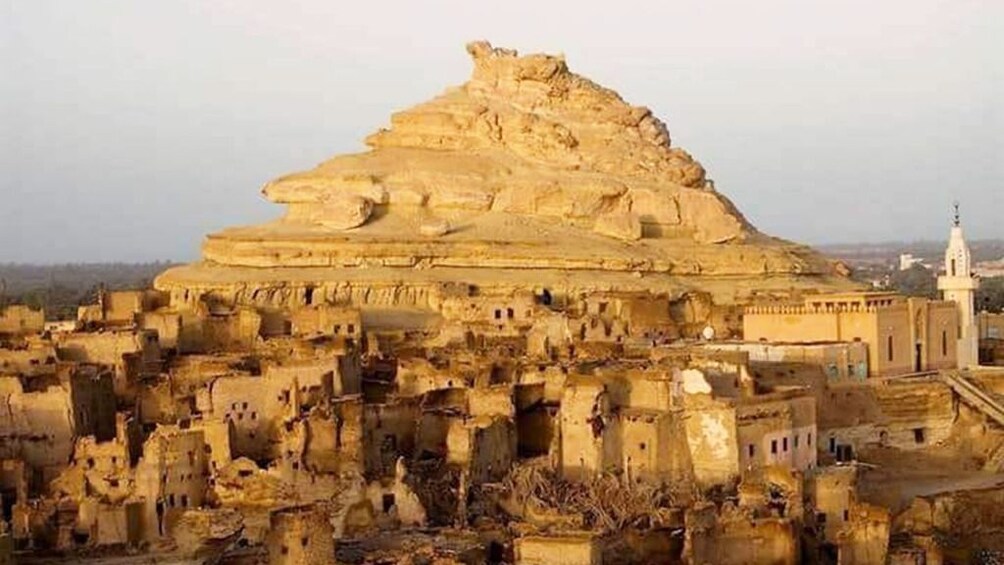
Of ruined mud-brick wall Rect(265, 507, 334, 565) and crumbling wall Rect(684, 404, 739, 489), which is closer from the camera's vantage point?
ruined mud-brick wall Rect(265, 507, 334, 565)

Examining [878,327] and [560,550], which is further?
[878,327]

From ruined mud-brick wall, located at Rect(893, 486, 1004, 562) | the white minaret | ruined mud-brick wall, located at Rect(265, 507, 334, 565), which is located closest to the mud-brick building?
the white minaret

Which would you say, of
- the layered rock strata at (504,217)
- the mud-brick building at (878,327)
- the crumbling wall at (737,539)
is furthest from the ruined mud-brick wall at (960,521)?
the layered rock strata at (504,217)

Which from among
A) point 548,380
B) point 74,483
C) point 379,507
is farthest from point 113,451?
point 548,380

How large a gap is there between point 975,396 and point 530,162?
25079 mm

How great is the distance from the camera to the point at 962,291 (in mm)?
44812

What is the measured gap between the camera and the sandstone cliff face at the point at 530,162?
60.0 metres

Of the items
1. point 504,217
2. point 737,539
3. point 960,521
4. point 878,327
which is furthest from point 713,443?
point 504,217

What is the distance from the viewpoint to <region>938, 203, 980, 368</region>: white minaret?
4341 centimetres

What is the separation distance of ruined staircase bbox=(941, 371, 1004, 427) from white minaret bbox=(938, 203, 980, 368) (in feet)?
8.74

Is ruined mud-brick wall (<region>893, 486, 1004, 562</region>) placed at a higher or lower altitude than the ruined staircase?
lower

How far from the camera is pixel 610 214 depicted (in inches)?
2352

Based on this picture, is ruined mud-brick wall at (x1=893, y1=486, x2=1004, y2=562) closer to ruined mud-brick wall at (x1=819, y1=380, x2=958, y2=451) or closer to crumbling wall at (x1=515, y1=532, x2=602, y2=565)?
ruined mud-brick wall at (x1=819, y1=380, x2=958, y2=451)

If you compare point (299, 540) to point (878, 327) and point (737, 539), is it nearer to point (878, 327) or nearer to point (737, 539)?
point (737, 539)
